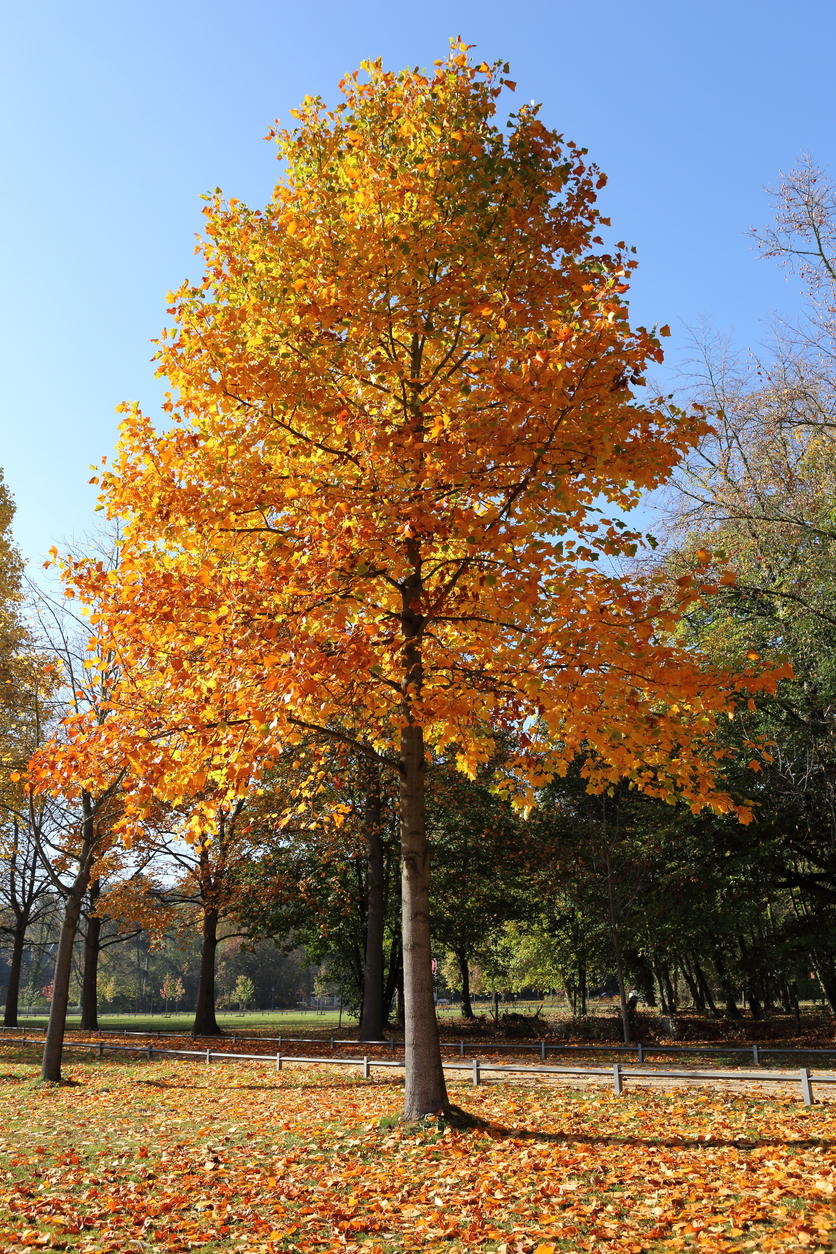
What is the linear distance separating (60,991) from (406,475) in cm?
1360

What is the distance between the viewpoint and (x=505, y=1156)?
276 inches

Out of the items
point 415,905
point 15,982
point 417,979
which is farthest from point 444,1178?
point 15,982

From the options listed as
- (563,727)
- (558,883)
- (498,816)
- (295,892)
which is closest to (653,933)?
(558,883)

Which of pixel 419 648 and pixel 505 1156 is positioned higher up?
pixel 419 648

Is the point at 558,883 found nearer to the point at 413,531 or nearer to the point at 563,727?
the point at 563,727

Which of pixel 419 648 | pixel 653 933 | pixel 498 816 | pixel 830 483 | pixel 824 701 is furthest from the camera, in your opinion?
pixel 498 816

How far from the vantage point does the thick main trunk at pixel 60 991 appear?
15086 mm

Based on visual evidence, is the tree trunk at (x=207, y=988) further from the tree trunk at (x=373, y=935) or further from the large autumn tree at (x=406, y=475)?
the large autumn tree at (x=406, y=475)

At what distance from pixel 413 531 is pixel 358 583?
88 centimetres

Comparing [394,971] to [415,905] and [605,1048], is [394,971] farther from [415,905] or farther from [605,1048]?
[415,905]

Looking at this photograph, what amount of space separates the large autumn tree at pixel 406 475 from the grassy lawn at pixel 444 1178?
1.43 meters

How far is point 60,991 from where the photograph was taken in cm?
1543

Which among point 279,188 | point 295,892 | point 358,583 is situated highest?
point 279,188

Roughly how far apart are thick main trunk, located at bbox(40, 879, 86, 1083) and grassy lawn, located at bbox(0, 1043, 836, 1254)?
200 inches
